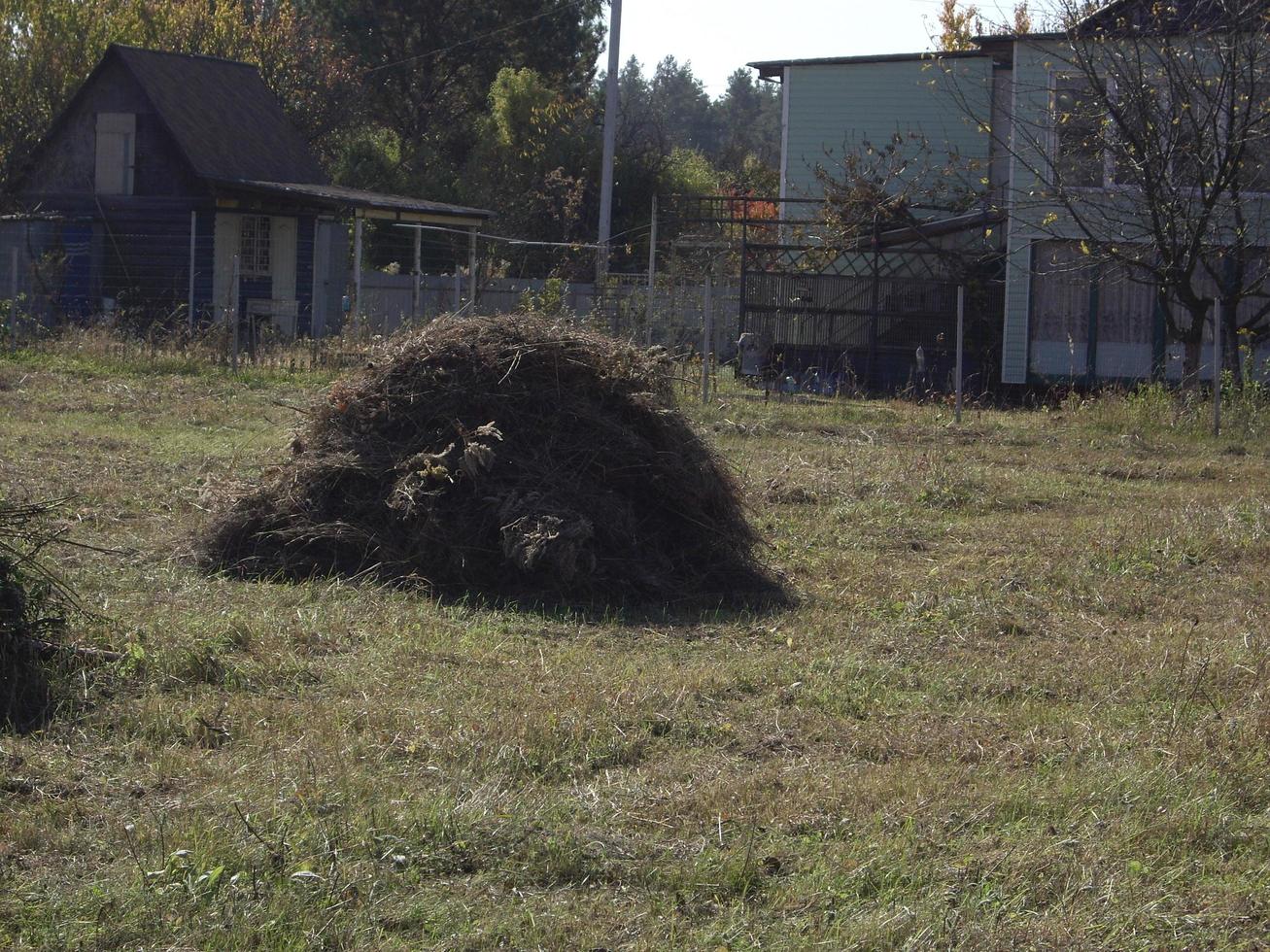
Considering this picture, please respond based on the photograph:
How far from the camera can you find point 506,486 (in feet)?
26.9

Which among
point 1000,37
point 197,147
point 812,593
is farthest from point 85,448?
point 197,147

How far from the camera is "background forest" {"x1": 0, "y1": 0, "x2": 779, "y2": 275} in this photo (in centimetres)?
3575

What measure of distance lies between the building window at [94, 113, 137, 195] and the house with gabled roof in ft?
0.09

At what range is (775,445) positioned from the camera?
1495 cm

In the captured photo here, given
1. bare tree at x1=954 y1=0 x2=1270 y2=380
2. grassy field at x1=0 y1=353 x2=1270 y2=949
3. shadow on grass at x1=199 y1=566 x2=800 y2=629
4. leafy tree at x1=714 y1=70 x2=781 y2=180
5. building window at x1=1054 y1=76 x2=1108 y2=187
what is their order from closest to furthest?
grassy field at x1=0 y1=353 x2=1270 y2=949
shadow on grass at x1=199 y1=566 x2=800 y2=629
bare tree at x1=954 y1=0 x2=1270 y2=380
building window at x1=1054 y1=76 x2=1108 y2=187
leafy tree at x1=714 y1=70 x2=781 y2=180

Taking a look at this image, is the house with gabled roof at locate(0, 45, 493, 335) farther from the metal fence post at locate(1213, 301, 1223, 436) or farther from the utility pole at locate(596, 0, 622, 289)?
the metal fence post at locate(1213, 301, 1223, 436)

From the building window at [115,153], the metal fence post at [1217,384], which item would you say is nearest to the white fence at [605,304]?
the building window at [115,153]

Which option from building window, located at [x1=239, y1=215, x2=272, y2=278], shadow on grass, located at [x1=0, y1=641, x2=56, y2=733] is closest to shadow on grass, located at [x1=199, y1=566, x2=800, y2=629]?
shadow on grass, located at [x1=0, y1=641, x2=56, y2=733]

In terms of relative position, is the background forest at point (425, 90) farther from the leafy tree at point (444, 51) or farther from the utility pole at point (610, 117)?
the utility pole at point (610, 117)

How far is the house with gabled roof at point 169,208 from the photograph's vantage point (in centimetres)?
2877

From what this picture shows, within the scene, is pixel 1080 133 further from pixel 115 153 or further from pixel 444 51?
pixel 444 51

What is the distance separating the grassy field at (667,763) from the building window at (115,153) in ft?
71.6

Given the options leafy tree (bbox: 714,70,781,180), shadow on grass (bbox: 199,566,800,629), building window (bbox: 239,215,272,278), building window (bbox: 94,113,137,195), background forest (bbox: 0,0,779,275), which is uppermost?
leafy tree (bbox: 714,70,781,180)

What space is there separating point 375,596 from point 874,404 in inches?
512
